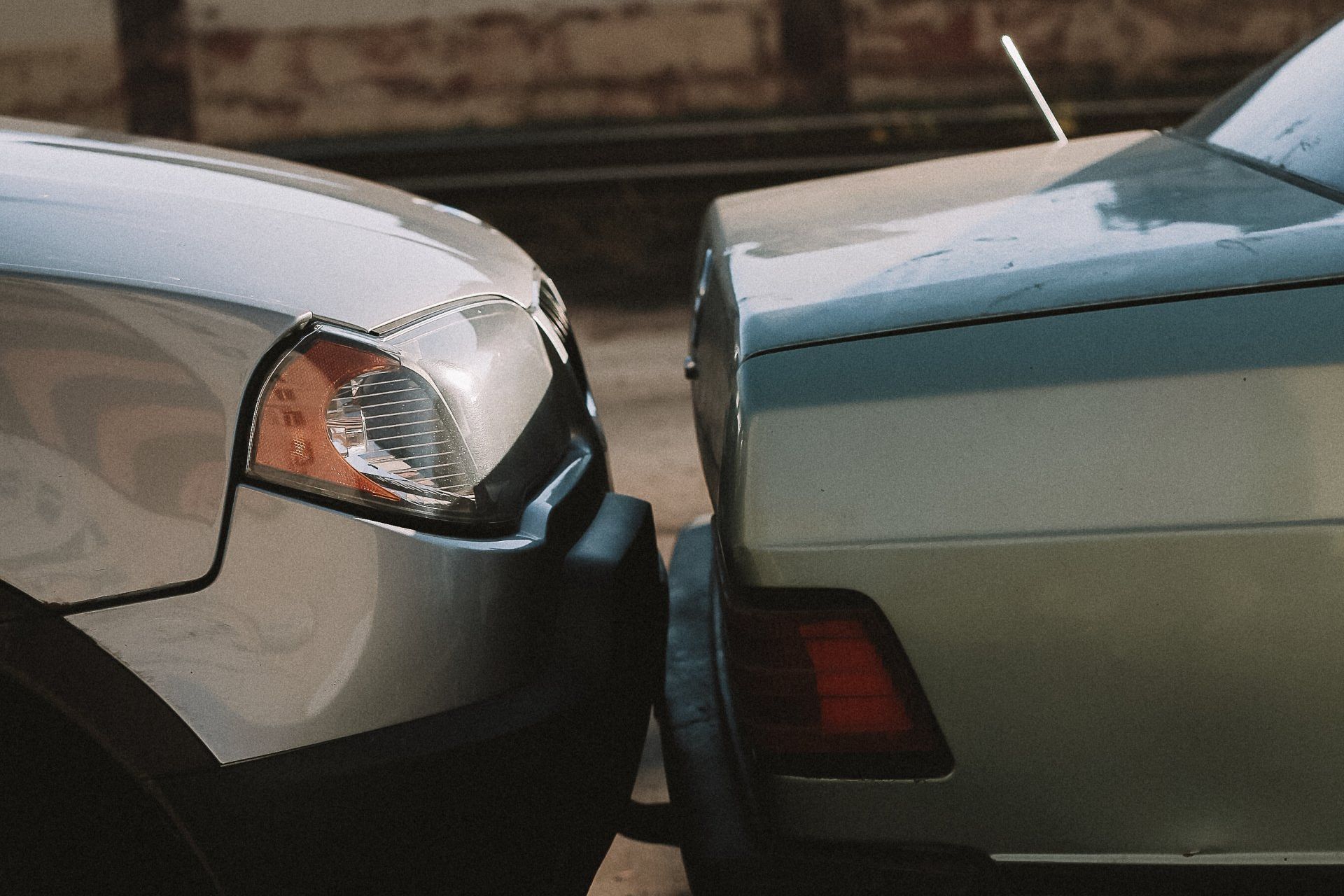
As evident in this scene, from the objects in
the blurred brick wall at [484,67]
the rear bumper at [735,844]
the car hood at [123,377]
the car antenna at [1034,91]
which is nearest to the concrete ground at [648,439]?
the rear bumper at [735,844]

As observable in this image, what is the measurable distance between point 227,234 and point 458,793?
0.74 m

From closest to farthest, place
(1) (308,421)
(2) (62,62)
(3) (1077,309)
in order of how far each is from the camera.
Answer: (3) (1077,309)
(1) (308,421)
(2) (62,62)

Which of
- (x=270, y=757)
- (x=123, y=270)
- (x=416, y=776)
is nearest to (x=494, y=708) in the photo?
(x=416, y=776)

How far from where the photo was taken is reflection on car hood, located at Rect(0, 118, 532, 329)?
4.85ft

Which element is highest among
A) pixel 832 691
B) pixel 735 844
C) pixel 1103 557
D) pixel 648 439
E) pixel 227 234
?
pixel 227 234

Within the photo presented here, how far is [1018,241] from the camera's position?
5.37 ft

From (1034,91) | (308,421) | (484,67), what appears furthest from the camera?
(484,67)

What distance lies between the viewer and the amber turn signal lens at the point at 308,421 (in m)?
1.45

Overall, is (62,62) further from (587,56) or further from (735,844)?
(735,844)

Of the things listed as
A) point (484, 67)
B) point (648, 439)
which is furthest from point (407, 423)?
point (484, 67)

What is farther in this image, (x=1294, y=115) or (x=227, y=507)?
(x=1294, y=115)

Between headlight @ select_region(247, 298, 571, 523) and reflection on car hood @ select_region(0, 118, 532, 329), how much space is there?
60 mm

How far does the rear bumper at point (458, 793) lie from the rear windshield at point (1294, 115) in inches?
46.3

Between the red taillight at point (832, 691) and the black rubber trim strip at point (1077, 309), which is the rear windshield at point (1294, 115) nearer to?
the black rubber trim strip at point (1077, 309)
